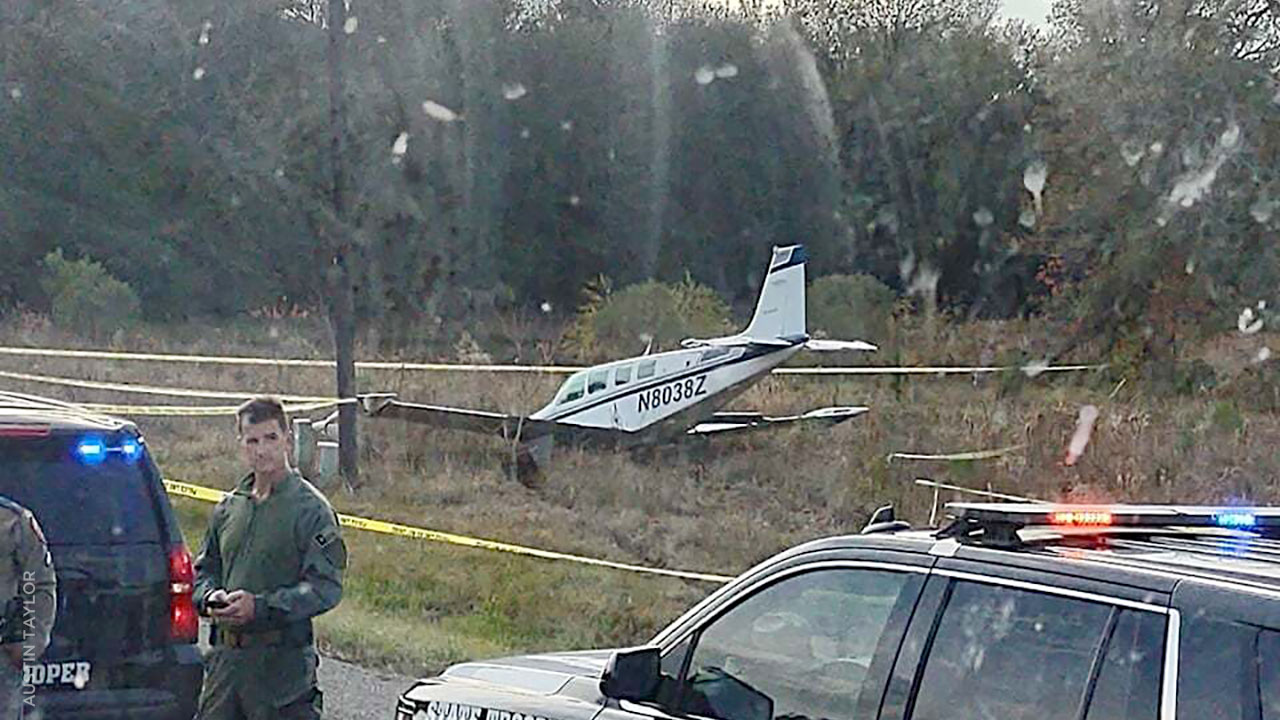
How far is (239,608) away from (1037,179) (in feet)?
119

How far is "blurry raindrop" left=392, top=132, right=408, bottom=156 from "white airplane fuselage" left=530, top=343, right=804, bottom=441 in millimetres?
20938

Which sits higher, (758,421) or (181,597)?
(181,597)

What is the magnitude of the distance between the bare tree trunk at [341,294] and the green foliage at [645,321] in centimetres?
1463

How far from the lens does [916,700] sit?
446cm

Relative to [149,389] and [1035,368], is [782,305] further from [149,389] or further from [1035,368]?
[149,389]

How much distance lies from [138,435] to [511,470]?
18.1m

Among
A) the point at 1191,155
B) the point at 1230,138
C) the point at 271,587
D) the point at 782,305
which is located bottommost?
the point at 271,587

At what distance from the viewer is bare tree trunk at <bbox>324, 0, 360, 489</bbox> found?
68.1 feet

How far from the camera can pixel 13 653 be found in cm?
562

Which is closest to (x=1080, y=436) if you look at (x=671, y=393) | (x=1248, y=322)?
(x=671, y=393)

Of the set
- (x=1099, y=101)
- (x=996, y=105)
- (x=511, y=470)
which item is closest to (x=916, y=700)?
(x=511, y=470)

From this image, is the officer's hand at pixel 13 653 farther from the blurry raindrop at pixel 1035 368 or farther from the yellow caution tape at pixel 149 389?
the blurry raindrop at pixel 1035 368

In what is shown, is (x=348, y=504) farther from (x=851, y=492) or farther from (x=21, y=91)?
(x=21, y=91)

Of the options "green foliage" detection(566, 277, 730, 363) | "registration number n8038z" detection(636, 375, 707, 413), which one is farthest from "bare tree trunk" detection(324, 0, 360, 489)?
"green foliage" detection(566, 277, 730, 363)
